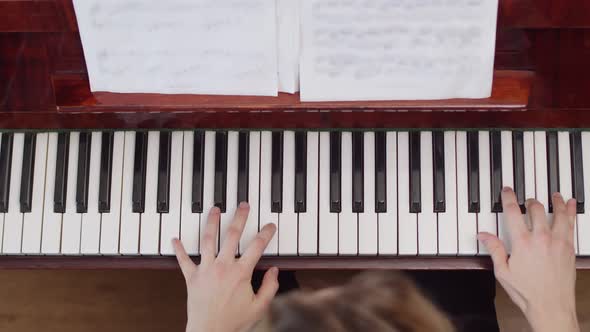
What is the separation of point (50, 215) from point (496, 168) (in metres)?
1.11

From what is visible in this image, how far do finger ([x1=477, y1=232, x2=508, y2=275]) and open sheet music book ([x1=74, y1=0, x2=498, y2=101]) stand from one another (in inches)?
13.4

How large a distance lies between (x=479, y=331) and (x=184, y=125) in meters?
0.94

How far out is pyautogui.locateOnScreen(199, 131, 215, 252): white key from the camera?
131 cm

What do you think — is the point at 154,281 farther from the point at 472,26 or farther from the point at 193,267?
the point at 472,26

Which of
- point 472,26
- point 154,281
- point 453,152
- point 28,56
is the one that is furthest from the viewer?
point 154,281

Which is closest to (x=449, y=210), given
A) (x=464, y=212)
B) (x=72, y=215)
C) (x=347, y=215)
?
(x=464, y=212)

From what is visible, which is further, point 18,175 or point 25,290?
point 25,290

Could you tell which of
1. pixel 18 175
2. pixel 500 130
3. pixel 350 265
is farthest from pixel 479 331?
pixel 18 175

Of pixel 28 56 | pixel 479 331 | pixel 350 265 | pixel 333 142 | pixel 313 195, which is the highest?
pixel 28 56

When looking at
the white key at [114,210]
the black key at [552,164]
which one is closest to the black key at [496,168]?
the black key at [552,164]

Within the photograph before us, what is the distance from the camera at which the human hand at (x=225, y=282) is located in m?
1.19

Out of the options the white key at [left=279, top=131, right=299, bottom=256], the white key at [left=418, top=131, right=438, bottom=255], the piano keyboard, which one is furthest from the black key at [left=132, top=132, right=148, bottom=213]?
the white key at [left=418, top=131, right=438, bottom=255]

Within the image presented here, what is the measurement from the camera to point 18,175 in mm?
1350

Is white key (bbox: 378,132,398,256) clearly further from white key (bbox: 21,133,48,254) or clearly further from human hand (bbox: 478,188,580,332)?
white key (bbox: 21,133,48,254)
